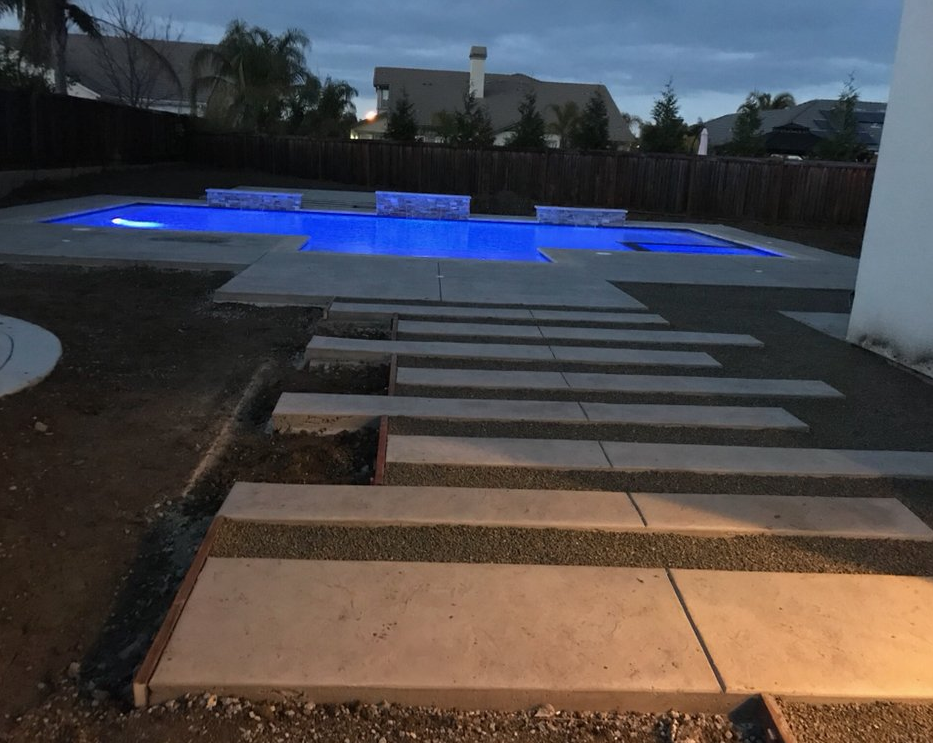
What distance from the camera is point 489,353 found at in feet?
18.4

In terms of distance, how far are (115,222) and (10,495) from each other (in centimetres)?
1167

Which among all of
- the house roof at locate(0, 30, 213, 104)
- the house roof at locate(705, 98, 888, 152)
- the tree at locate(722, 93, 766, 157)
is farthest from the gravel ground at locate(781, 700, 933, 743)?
the house roof at locate(0, 30, 213, 104)

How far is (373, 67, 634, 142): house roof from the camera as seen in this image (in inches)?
1568

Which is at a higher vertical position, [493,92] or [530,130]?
[493,92]

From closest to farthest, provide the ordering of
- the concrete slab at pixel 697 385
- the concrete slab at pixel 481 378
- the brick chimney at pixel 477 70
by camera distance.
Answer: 1. the concrete slab at pixel 481 378
2. the concrete slab at pixel 697 385
3. the brick chimney at pixel 477 70

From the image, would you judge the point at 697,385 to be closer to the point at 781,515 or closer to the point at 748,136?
the point at 781,515

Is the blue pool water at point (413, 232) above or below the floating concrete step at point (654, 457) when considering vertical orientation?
above

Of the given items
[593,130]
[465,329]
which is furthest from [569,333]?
[593,130]

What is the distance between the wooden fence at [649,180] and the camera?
2156cm

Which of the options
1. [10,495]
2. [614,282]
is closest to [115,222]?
[614,282]

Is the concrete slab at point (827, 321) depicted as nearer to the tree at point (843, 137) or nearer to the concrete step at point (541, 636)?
the concrete step at point (541, 636)

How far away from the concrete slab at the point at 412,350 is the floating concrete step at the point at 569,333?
12.2 inches

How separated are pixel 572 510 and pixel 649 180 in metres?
20.5

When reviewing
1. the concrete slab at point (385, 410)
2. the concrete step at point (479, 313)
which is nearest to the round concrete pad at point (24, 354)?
the concrete slab at point (385, 410)
